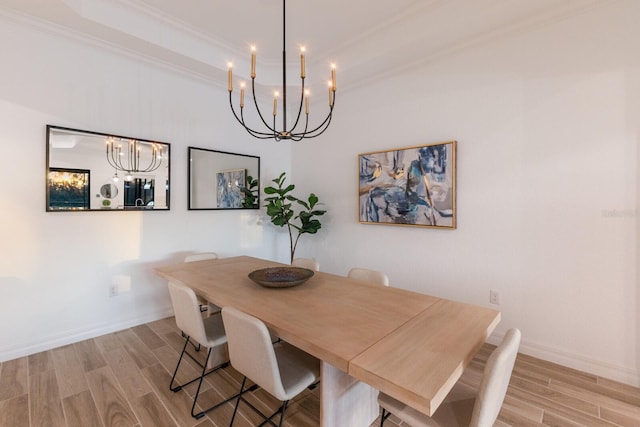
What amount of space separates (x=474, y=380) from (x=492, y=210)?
142cm

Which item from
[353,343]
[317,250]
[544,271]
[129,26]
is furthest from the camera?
[317,250]

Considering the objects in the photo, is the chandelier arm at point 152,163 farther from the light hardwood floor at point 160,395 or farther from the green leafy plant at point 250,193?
the light hardwood floor at point 160,395

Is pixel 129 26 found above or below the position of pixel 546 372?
above

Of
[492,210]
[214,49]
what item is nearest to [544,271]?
[492,210]

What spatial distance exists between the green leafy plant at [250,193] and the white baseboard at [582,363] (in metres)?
3.36

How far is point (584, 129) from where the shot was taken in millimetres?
2197

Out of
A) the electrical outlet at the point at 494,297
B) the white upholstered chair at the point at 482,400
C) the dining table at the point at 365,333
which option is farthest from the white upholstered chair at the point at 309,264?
the electrical outlet at the point at 494,297

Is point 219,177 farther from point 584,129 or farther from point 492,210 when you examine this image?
point 584,129

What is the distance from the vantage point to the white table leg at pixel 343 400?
1.43 m

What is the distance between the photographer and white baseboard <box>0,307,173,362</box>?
94.2 inches

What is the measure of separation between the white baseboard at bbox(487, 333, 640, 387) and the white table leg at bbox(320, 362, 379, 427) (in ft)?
5.36

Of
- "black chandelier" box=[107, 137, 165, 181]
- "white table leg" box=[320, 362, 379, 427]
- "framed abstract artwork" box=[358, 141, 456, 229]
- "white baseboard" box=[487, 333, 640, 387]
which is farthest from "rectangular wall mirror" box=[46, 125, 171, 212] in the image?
"white baseboard" box=[487, 333, 640, 387]

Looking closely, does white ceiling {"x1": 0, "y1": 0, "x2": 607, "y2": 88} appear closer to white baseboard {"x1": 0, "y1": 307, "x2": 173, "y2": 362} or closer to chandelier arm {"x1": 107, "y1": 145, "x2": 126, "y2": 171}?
chandelier arm {"x1": 107, "y1": 145, "x2": 126, "y2": 171}

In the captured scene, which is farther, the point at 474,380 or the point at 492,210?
the point at 492,210
